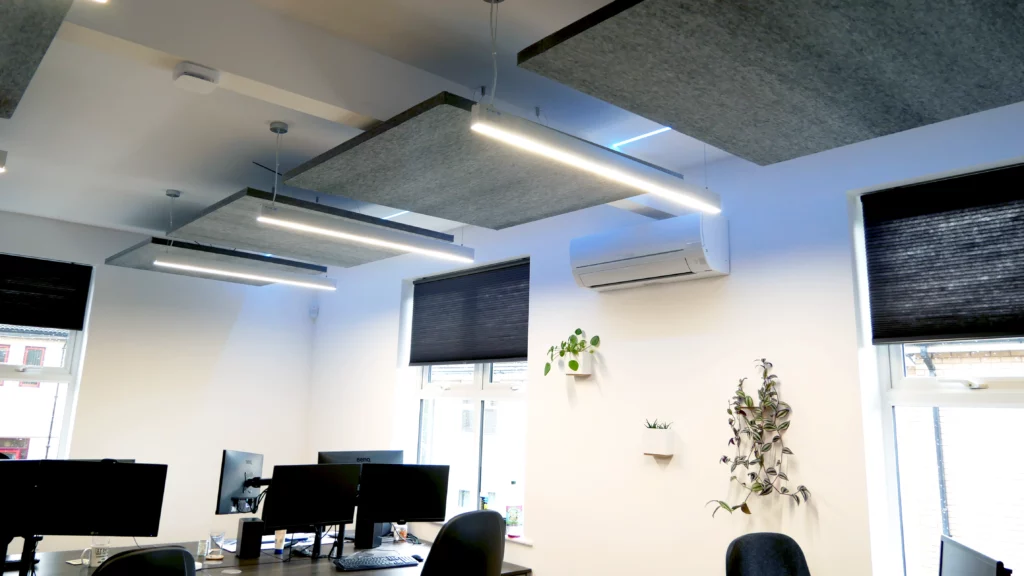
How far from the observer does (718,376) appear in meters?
3.56

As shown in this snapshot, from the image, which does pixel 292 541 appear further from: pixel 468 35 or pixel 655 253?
pixel 468 35

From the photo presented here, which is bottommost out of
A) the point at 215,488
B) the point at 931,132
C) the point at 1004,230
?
the point at 215,488

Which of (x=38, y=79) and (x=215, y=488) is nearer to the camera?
(x=38, y=79)

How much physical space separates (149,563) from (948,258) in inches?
129

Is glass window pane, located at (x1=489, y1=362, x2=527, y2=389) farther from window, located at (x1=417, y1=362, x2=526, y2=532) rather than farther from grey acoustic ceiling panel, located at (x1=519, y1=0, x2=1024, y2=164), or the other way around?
grey acoustic ceiling panel, located at (x1=519, y1=0, x2=1024, y2=164)

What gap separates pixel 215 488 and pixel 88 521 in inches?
112

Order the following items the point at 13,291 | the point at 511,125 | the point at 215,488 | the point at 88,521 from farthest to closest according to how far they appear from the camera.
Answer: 1. the point at 215,488
2. the point at 13,291
3. the point at 88,521
4. the point at 511,125

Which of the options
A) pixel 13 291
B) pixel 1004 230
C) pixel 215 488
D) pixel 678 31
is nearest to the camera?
pixel 678 31

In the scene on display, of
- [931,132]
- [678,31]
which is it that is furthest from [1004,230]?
[678,31]

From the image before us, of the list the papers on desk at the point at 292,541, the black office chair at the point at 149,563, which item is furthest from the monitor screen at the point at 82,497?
the black office chair at the point at 149,563

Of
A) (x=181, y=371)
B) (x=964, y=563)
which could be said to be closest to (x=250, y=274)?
(x=181, y=371)

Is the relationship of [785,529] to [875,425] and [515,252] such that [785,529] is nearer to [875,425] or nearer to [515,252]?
[875,425]

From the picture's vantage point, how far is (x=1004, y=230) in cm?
279

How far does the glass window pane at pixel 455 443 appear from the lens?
525 centimetres
